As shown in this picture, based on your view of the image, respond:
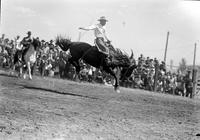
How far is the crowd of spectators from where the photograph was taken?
65.1ft

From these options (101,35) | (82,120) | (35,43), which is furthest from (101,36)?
(82,120)

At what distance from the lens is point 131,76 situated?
20141mm

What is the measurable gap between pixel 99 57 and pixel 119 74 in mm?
1151

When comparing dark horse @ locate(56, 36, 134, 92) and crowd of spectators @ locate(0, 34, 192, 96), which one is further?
crowd of spectators @ locate(0, 34, 192, 96)

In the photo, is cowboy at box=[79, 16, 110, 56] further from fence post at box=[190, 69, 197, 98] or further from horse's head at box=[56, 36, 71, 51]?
fence post at box=[190, 69, 197, 98]

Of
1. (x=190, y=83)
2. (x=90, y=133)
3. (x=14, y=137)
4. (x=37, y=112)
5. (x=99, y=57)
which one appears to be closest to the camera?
Answer: (x=14, y=137)

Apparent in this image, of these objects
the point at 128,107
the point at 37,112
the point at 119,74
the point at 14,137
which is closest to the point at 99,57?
the point at 119,74

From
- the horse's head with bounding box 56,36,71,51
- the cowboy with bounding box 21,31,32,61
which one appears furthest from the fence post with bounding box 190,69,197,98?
the cowboy with bounding box 21,31,32,61

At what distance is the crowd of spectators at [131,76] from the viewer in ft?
65.1

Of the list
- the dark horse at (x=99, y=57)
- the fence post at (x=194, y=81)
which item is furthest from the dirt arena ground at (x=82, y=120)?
the fence post at (x=194, y=81)

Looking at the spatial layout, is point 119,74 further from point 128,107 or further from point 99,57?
point 128,107

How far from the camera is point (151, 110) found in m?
10.2

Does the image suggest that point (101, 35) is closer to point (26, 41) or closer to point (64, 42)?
point (64, 42)

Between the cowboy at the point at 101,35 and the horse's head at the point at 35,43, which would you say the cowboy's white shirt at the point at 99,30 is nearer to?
the cowboy at the point at 101,35
